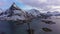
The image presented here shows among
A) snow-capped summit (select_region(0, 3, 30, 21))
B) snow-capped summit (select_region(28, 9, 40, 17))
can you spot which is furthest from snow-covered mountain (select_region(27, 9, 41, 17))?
snow-capped summit (select_region(0, 3, 30, 21))

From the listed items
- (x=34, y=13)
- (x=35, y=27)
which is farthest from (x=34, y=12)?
(x=35, y=27)

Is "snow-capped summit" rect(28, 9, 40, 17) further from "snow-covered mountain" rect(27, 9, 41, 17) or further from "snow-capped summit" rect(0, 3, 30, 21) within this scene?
"snow-capped summit" rect(0, 3, 30, 21)

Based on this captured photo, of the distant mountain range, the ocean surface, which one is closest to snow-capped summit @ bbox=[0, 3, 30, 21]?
the distant mountain range

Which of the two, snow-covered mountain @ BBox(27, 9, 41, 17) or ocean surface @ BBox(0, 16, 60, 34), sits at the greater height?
snow-covered mountain @ BBox(27, 9, 41, 17)

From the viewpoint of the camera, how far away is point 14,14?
8.96 feet

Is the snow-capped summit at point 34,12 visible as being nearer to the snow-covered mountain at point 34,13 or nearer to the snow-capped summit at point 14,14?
the snow-covered mountain at point 34,13

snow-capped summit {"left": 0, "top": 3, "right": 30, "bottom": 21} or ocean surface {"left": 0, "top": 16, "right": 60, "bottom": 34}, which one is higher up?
snow-capped summit {"left": 0, "top": 3, "right": 30, "bottom": 21}

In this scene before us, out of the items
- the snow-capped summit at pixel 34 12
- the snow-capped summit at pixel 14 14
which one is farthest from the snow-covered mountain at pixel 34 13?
the snow-capped summit at pixel 14 14

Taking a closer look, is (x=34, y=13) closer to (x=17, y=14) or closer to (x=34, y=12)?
(x=34, y=12)

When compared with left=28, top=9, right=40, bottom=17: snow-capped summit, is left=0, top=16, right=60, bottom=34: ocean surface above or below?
below

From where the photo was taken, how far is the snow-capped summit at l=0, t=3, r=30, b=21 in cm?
271

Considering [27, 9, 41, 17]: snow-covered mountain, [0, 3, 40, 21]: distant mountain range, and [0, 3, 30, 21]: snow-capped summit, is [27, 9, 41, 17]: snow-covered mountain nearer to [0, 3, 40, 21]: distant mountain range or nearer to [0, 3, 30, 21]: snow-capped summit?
[0, 3, 40, 21]: distant mountain range

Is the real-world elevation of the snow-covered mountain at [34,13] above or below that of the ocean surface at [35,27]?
above

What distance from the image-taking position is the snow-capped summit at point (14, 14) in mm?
2707
